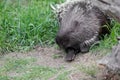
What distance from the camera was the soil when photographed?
4980 mm

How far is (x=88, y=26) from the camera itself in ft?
18.4

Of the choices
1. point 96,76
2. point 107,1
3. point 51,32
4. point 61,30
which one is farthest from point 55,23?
point 107,1

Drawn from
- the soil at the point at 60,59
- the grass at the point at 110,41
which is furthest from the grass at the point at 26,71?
the grass at the point at 110,41

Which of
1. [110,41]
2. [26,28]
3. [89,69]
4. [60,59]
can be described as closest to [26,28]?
[26,28]

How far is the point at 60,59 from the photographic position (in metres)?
5.61

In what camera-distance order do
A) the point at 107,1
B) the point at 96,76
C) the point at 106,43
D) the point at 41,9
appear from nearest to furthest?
the point at 107,1, the point at 96,76, the point at 106,43, the point at 41,9

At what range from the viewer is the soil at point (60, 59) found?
498 centimetres

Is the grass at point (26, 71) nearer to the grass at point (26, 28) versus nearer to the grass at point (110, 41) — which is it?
the grass at point (26, 28)

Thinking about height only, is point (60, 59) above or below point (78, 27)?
below

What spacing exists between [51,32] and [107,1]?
222cm

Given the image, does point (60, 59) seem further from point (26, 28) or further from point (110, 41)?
point (26, 28)

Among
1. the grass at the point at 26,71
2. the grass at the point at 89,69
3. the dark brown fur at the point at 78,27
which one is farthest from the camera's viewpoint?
the dark brown fur at the point at 78,27

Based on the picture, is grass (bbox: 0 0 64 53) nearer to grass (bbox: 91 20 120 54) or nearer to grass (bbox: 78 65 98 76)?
grass (bbox: 91 20 120 54)

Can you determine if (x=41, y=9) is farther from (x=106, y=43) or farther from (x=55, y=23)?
(x=106, y=43)
